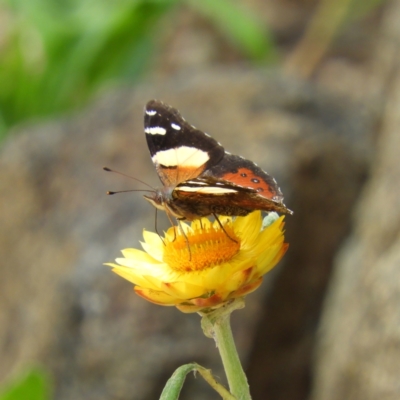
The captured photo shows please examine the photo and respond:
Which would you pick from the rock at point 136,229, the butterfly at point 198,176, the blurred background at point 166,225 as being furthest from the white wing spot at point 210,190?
the rock at point 136,229

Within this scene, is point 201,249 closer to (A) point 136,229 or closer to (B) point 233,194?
(B) point 233,194

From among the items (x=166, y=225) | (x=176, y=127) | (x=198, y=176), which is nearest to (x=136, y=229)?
(x=166, y=225)

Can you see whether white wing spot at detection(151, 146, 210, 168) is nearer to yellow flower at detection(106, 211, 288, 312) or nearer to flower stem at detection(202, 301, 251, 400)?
yellow flower at detection(106, 211, 288, 312)

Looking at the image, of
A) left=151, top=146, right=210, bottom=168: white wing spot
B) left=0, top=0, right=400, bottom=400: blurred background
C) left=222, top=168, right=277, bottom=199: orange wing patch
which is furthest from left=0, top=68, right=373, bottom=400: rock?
left=222, top=168, right=277, bottom=199: orange wing patch

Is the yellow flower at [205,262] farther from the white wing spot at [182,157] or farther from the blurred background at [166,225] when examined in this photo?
the blurred background at [166,225]

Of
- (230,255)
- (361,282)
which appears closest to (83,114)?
(361,282)

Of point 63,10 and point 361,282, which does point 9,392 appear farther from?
point 63,10
